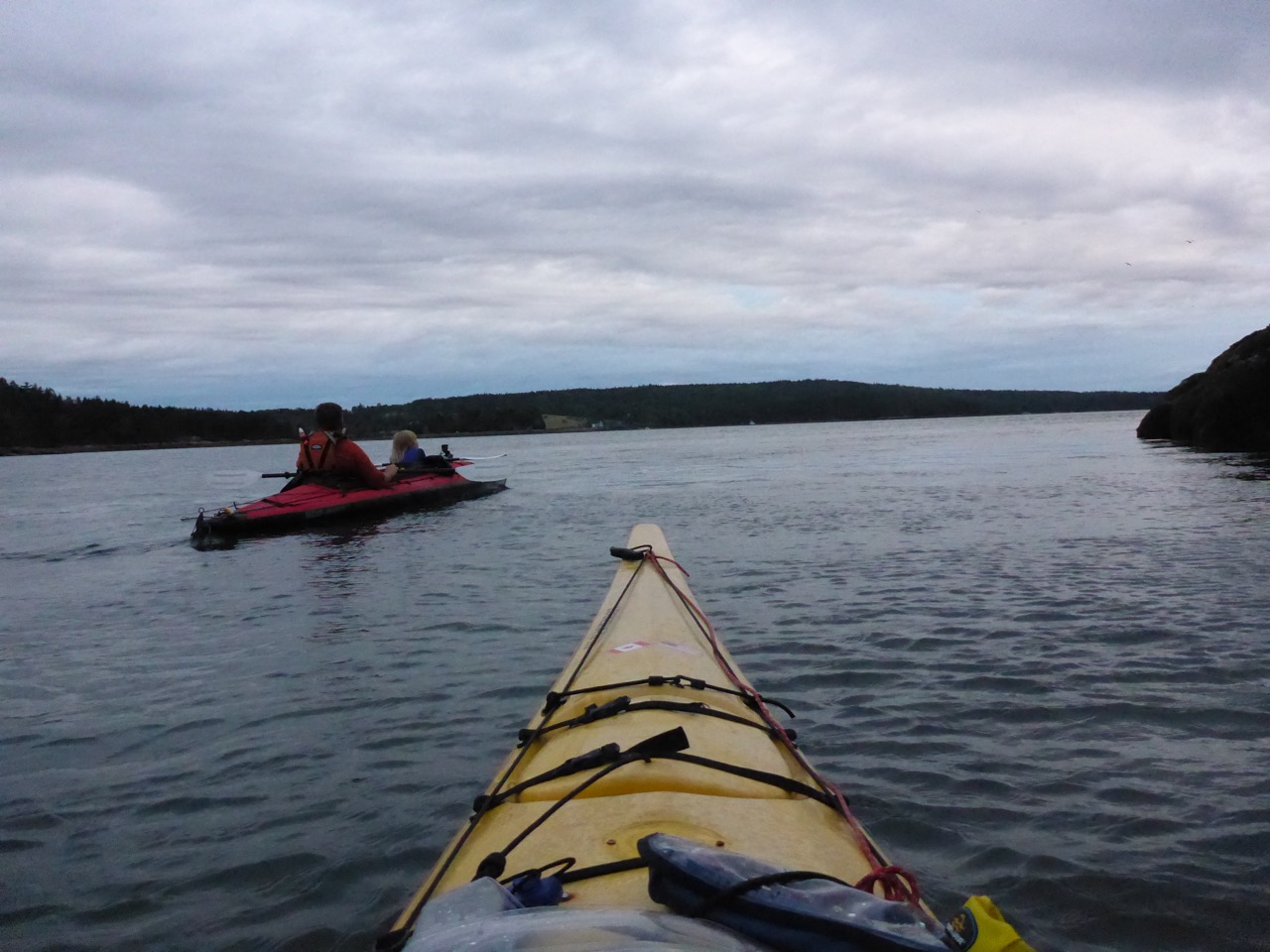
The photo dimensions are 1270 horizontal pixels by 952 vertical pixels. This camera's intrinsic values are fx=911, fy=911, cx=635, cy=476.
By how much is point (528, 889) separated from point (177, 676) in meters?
5.50

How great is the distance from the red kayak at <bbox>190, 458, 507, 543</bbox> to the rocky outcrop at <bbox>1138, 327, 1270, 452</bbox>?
20747mm

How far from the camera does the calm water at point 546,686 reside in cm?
349

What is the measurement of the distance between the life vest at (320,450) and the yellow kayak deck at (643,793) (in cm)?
1280

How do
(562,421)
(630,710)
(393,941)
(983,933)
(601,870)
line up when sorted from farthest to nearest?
(562,421) → (630,710) → (601,870) → (393,941) → (983,933)

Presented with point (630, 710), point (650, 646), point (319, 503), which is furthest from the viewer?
point (319, 503)

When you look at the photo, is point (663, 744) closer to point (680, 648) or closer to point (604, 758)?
point (604, 758)

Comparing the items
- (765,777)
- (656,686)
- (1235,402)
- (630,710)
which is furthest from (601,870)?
(1235,402)

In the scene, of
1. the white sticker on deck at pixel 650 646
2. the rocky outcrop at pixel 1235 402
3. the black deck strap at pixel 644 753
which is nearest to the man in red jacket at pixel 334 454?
the white sticker on deck at pixel 650 646

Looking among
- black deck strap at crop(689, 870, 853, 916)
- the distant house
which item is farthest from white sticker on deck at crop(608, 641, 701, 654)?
the distant house

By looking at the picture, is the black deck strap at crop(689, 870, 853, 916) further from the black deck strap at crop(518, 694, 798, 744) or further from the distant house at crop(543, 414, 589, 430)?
the distant house at crop(543, 414, 589, 430)

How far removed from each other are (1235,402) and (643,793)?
27164 millimetres

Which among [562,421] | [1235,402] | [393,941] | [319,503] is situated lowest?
[393,941]

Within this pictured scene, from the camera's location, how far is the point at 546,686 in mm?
6008

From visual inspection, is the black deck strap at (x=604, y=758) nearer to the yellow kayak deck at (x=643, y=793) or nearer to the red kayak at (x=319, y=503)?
the yellow kayak deck at (x=643, y=793)
